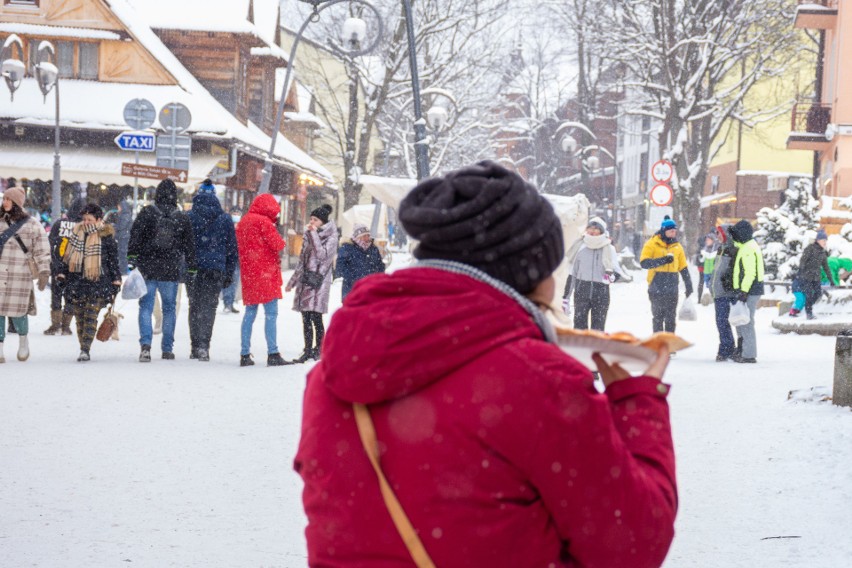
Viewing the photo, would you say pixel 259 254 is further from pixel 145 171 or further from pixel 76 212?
pixel 145 171

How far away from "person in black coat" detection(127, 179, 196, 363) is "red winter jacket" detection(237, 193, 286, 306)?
58cm

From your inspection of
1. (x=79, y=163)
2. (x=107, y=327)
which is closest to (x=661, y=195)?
(x=107, y=327)

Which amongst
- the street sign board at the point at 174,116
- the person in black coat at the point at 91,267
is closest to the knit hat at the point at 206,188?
the person in black coat at the point at 91,267

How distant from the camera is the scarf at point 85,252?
1327cm

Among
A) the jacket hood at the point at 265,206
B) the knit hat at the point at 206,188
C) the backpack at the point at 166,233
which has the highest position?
the knit hat at the point at 206,188

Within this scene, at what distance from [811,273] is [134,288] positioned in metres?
11.4

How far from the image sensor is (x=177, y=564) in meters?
5.28

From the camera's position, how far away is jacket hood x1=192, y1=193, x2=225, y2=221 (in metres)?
13.5

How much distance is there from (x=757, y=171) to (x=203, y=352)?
147 ft

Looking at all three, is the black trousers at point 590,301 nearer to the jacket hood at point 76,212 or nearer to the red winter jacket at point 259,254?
the red winter jacket at point 259,254

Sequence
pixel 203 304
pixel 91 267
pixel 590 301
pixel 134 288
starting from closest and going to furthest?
pixel 134 288 < pixel 91 267 < pixel 203 304 < pixel 590 301

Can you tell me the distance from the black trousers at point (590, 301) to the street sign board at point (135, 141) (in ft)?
28.2

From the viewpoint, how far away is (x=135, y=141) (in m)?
19.8

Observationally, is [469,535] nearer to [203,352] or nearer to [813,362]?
[203,352]
